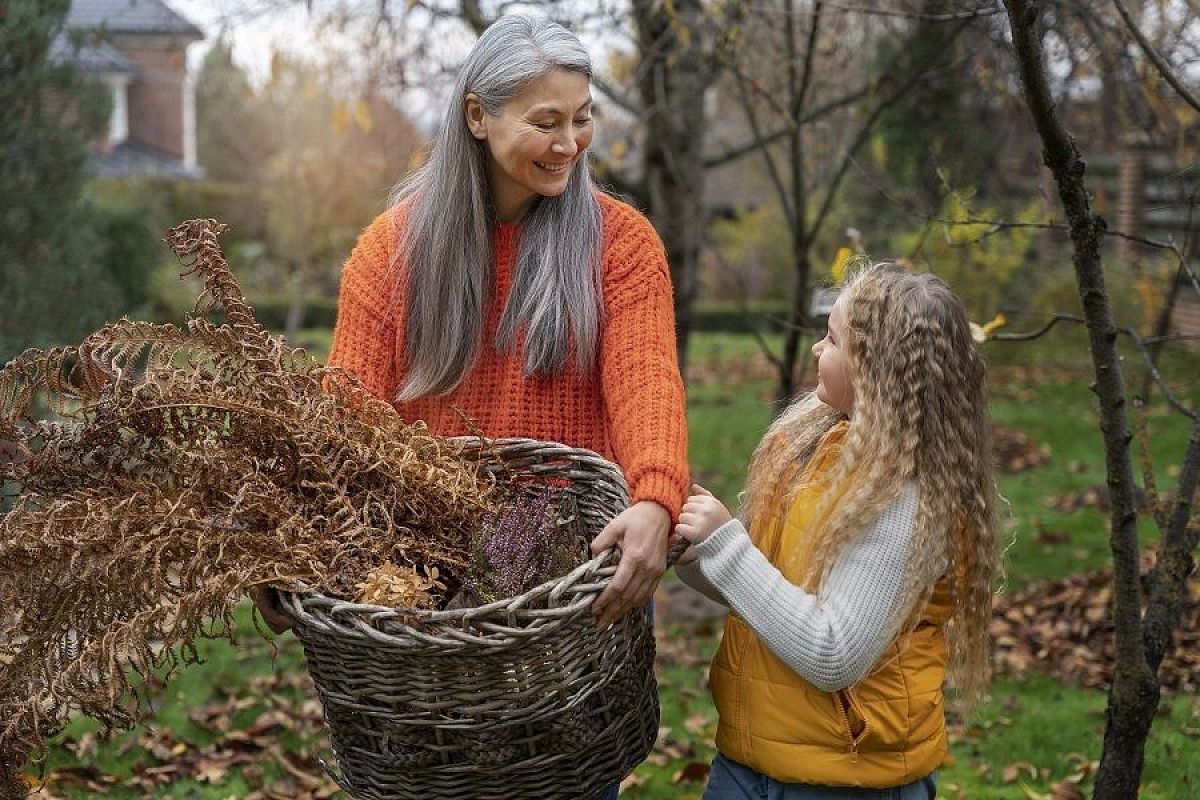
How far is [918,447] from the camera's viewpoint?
2002 mm

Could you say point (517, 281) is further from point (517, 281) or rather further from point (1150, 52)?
point (1150, 52)

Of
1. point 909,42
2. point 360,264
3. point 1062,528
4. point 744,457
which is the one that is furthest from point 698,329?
point 360,264

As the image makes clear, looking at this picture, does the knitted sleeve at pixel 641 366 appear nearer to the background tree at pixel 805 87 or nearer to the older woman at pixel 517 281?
the older woman at pixel 517 281

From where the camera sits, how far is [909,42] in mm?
4871

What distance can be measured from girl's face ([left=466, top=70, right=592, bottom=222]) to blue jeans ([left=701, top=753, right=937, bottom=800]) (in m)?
1.09

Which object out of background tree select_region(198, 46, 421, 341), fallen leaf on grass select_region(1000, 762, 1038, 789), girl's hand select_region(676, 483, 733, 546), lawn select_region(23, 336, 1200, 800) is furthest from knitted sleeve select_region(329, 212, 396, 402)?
background tree select_region(198, 46, 421, 341)

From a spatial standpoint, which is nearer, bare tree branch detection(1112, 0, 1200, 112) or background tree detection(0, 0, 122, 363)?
bare tree branch detection(1112, 0, 1200, 112)

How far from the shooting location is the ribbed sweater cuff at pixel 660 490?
196cm

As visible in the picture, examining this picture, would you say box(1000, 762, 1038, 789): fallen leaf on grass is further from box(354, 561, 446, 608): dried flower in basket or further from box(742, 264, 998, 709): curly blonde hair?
box(354, 561, 446, 608): dried flower in basket

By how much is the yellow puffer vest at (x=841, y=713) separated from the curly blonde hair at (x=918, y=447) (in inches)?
2.5

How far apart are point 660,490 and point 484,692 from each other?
44cm

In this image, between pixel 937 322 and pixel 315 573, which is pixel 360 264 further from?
pixel 937 322

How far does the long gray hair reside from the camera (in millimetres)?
2238

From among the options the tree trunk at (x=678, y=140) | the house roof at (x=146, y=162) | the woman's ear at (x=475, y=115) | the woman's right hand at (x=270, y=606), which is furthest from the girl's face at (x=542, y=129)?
the house roof at (x=146, y=162)
